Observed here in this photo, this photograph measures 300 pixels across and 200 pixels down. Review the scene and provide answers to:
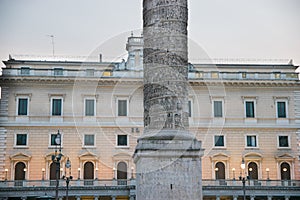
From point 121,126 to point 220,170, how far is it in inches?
355

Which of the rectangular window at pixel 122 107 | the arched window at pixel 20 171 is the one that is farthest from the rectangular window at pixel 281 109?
the arched window at pixel 20 171

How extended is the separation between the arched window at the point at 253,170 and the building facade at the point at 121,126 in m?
0.10

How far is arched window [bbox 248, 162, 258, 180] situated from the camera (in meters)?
45.7

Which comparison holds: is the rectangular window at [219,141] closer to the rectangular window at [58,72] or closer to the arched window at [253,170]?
the arched window at [253,170]

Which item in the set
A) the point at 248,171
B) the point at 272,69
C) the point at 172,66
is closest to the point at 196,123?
the point at 248,171

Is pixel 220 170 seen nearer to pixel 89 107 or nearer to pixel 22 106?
→ pixel 89 107

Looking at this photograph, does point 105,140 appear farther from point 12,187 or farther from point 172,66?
point 172,66

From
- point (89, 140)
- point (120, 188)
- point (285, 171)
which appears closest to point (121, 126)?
point (89, 140)

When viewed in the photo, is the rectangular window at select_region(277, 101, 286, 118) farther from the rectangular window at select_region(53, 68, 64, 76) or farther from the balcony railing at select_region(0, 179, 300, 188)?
the rectangular window at select_region(53, 68, 64, 76)

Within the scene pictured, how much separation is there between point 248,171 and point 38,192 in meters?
17.0

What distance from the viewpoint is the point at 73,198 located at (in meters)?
43.4

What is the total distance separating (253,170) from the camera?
45.8 meters

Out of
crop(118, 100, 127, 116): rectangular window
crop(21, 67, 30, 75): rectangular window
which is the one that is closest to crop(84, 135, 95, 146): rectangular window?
crop(118, 100, 127, 116): rectangular window

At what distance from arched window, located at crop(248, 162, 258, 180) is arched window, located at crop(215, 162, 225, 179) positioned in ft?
7.04
